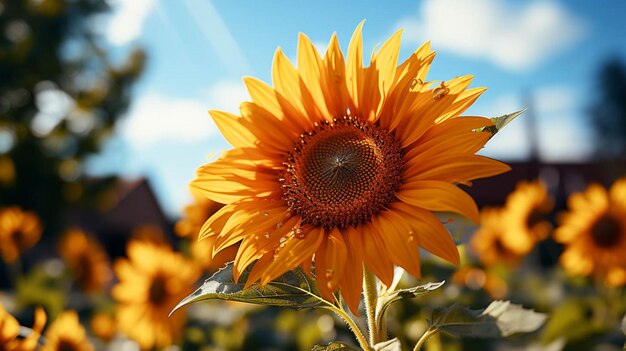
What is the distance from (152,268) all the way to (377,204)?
2558 mm

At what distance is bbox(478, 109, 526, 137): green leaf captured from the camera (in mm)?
1128

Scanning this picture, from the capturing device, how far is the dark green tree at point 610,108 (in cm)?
3900

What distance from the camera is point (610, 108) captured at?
39.9 m

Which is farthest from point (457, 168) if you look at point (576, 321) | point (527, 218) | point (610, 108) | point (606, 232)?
point (610, 108)

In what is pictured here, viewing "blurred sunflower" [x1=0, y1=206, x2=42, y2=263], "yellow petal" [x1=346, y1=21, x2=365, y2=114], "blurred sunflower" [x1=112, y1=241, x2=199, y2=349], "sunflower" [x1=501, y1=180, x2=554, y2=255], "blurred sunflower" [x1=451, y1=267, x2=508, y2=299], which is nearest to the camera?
"yellow petal" [x1=346, y1=21, x2=365, y2=114]

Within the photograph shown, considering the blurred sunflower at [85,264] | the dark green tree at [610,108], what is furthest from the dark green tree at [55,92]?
the dark green tree at [610,108]

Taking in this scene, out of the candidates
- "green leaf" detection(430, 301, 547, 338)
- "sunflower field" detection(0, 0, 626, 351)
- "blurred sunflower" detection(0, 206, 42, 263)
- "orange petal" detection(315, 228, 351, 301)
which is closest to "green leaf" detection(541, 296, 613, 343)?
"sunflower field" detection(0, 0, 626, 351)

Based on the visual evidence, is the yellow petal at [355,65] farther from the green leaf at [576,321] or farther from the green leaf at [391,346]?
the green leaf at [576,321]

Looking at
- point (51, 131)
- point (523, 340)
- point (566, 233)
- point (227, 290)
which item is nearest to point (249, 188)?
point (227, 290)

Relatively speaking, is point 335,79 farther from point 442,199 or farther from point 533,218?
point 533,218

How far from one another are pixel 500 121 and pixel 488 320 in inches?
15.5

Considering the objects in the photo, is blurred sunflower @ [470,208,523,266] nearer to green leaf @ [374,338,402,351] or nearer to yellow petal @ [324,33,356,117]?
yellow petal @ [324,33,356,117]

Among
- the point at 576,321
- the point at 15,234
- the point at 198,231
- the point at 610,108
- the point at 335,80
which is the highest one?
the point at 15,234

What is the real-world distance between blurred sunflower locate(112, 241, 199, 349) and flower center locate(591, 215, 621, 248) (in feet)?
7.95
